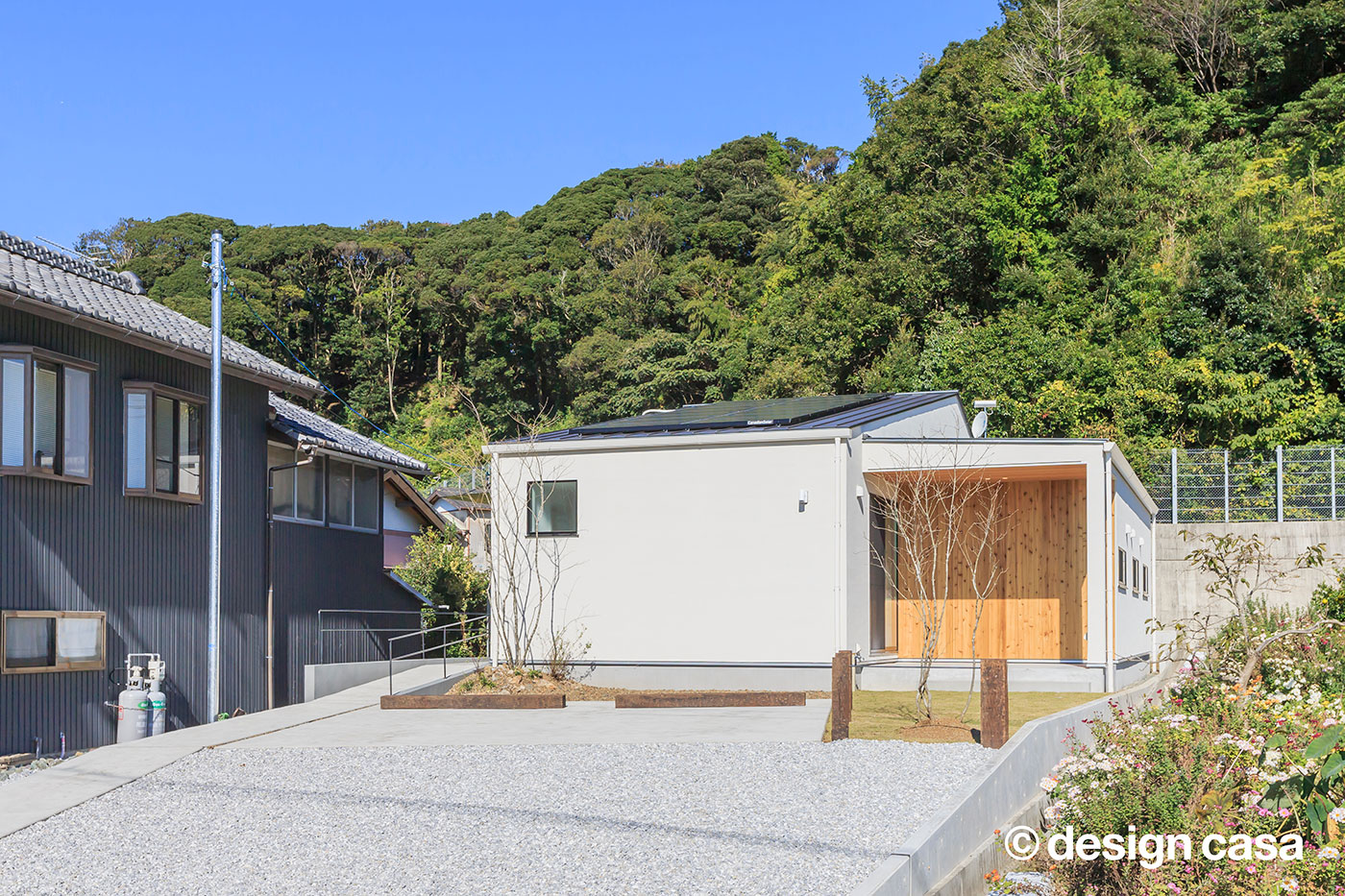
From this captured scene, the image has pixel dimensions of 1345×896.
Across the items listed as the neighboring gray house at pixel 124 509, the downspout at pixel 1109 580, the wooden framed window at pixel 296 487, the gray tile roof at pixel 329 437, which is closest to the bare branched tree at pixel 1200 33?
the downspout at pixel 1109 580

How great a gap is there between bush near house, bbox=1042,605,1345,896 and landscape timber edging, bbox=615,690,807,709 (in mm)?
3701

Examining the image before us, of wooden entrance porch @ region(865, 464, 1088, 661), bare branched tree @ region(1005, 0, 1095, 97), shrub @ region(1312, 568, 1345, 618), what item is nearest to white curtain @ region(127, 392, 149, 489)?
wooden entrance porch @ region(865, 464, 1088, 661)

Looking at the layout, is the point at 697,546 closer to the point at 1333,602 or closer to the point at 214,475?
the point at 214,475

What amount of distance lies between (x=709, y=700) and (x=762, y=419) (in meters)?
4.10

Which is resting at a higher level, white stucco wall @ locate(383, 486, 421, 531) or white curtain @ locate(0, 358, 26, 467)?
white curtain @ locate(0, 358, 26, 467)

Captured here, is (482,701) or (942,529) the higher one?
(942,529)

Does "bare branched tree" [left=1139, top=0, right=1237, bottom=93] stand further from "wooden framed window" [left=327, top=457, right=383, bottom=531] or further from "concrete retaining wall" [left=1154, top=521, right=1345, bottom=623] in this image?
"wooden framed window" [left=327, top=457, right=383, bottom=531]

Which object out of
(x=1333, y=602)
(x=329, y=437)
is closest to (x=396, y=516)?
(x=329, y=437)

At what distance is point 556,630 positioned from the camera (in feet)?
50.1

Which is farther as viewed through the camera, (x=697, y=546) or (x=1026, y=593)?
(x=1026, y=593)

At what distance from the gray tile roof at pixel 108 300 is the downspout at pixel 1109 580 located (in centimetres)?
1039

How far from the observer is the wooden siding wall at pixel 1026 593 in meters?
16.5

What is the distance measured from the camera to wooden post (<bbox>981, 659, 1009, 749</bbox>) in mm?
9680

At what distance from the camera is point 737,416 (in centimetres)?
1650
